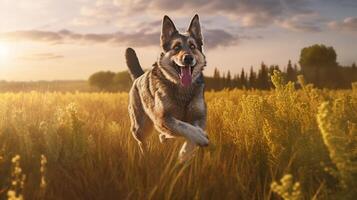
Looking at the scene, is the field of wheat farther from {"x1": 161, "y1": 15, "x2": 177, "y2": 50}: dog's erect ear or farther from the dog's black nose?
{"x1": 161, "y1": 15, "x2": 177, "y2": 50}: dog's erect ear

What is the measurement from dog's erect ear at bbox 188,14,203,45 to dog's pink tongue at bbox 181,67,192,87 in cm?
59

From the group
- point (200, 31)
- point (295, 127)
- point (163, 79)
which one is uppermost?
point (200, 31)

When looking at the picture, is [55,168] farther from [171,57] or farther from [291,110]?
[291,110]

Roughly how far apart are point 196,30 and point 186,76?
79 cm

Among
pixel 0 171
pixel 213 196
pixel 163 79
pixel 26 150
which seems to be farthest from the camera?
pixel 163 79

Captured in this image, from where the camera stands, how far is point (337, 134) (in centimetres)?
333

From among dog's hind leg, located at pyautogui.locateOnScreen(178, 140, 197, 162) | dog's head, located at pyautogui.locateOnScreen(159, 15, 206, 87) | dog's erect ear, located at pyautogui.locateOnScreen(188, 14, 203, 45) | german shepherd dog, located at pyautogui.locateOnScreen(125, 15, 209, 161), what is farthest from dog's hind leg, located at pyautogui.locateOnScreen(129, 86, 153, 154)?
dog's hind leg, located at pyautogui.locateOnScreen(178, 140, 197, 162)

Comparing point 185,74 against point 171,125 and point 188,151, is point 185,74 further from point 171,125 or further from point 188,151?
point 188,151

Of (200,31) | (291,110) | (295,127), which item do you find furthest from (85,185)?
(200,31)

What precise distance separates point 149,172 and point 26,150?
1.68 m

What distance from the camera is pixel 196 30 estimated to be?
6.80 m

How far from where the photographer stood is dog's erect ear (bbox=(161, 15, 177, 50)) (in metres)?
6.68

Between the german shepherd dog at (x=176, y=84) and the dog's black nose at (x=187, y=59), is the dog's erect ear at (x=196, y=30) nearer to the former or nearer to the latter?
the german shepherd dog at (x=176, y=84)

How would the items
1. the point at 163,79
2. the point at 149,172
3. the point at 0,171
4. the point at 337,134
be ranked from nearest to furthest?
the point at 337,134, the point at 149,172, the point at 0,171, the point at 163,79
